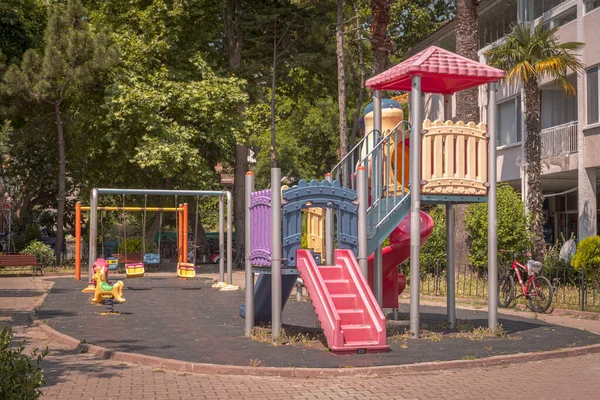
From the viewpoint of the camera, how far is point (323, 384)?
991 cm

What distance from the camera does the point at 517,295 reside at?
755 inches

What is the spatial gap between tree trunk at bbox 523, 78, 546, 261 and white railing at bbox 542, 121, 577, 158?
3.47 m

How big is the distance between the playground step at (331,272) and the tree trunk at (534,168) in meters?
12.8

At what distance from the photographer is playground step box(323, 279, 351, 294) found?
504 inches

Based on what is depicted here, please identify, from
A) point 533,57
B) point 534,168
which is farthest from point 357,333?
point 533,57

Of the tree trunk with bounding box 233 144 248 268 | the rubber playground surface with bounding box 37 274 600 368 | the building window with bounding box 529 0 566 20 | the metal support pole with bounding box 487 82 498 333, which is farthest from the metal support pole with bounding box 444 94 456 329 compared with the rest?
the tree trunk with bounding box 233 144 248 268

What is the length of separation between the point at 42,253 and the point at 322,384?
91.7ft

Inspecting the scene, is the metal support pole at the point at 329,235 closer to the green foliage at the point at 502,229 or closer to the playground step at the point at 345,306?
the playground step at the point at 345,306

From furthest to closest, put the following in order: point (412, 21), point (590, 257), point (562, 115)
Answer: point (412, 21) → point (562, 115) → point (590, 257)

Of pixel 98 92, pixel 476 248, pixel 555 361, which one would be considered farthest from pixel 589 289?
pixel 98 92

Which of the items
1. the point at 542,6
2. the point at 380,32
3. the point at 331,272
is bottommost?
the point at 331,272

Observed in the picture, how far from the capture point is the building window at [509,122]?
105 feet

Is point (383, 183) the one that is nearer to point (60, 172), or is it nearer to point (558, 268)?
point (558, 268)

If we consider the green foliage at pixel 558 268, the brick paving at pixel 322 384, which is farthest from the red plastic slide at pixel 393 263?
the green foliage at pixel 558 268
